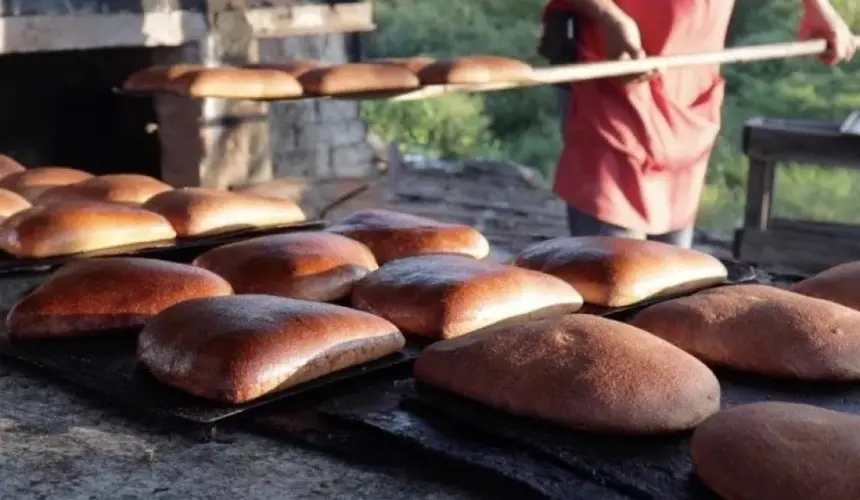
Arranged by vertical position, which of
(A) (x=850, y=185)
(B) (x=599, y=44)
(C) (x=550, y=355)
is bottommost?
(A) (x=850, y=185)

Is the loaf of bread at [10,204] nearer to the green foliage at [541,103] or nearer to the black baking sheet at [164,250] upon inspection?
the black baking sheet at [164,250]

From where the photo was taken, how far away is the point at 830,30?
2.96 meters

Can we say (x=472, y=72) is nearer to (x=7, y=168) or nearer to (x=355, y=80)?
(x=355, y=80)

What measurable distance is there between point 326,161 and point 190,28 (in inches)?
39.1

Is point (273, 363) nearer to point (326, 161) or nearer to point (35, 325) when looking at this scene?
point (35, 325)

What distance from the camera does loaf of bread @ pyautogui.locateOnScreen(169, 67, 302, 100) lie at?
5.81 ft

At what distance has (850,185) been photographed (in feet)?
31.6

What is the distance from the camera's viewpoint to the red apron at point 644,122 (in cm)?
271

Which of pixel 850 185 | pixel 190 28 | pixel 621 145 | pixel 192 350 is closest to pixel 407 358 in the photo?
pixel 192 350

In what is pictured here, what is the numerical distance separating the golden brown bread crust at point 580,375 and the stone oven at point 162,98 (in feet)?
7.51

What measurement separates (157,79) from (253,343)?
0.90 meters

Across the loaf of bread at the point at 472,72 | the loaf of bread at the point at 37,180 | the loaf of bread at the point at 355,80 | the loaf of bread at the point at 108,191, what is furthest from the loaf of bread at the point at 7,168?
the loaf of bread at the point at 472,72

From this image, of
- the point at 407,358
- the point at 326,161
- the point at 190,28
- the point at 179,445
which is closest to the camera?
the point at 179,445

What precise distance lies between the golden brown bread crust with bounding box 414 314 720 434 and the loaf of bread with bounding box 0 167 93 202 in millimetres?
1407
